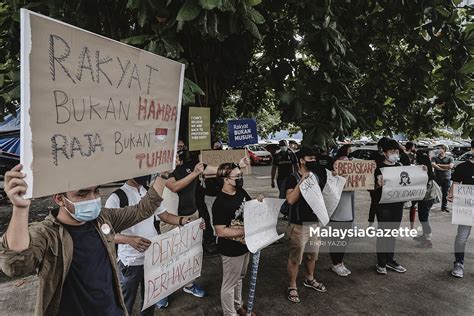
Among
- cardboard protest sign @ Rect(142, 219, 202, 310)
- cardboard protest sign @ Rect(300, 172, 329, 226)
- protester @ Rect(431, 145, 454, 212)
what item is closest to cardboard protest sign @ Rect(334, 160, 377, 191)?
cardboard protest sign @ Rect(300, 172, 329, 226)

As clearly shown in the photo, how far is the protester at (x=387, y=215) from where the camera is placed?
16.8ft

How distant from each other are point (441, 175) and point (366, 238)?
4194mm

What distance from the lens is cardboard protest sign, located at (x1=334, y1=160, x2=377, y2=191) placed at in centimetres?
500

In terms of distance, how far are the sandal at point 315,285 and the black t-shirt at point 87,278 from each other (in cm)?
311

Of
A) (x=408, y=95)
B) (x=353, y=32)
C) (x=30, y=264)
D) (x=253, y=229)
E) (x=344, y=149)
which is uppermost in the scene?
(x=353, y=32)

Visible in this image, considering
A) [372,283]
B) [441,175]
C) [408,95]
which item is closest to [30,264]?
[372,283]

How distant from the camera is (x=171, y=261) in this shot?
325 centimetres

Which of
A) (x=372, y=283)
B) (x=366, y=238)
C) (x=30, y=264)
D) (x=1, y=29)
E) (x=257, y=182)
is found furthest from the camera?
(x=257, y=182)

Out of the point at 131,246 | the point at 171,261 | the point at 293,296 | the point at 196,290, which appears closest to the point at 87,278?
the point at 131,246

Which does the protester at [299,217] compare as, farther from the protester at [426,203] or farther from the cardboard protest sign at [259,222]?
the protester at [426,203]

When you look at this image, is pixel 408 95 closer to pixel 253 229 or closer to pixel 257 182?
pixel 253 229

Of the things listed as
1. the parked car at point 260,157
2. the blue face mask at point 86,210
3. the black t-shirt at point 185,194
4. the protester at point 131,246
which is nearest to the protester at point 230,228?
the protester at point 131,246

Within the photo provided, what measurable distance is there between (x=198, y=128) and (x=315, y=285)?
2602 mm

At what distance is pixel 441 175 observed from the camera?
9.43 metres
